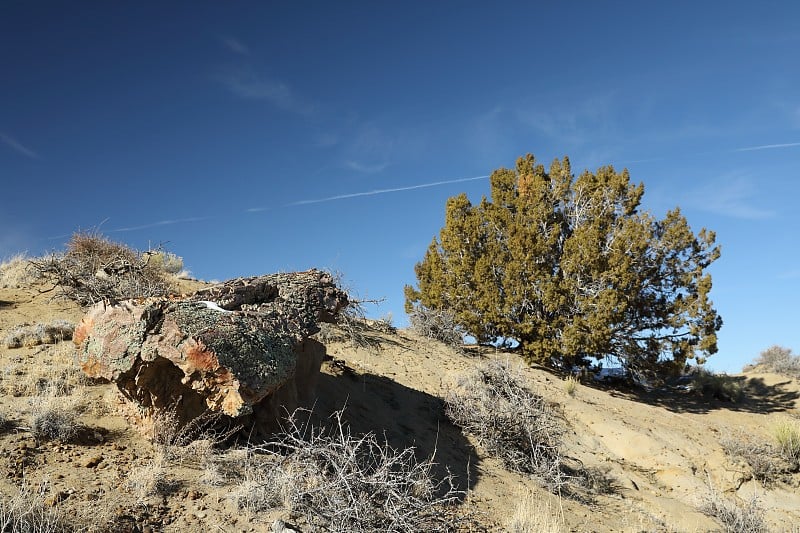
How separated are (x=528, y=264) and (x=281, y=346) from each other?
1190 centimetres

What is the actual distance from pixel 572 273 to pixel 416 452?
402 inches

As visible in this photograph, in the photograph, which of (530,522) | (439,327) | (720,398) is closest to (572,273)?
(439,327)

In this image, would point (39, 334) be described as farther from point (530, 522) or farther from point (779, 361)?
point (779, 361)

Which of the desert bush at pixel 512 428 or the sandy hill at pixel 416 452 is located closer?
the sandy hill at pixel 416 452

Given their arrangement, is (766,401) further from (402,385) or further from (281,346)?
(281,346)

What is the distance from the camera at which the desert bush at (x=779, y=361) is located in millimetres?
23183

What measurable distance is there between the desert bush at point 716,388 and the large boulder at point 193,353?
57.1 ft

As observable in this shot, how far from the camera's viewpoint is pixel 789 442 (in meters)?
12.1

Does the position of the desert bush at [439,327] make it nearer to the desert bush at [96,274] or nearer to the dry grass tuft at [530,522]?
the desert bush at [96,274]

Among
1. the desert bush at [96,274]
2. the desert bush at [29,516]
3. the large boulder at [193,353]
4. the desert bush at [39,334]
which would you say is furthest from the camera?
the desert bush at [96,274]

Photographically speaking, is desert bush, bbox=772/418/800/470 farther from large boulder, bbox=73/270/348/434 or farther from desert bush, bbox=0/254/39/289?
desert bush, bbox=0/254/39/289

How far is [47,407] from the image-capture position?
5.71m

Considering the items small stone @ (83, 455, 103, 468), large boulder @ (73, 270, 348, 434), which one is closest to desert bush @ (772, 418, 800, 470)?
large boulder @ (73, 270, 348, 434)

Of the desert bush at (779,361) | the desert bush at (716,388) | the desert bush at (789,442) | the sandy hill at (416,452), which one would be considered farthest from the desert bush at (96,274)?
the desert bush at (779,361)
